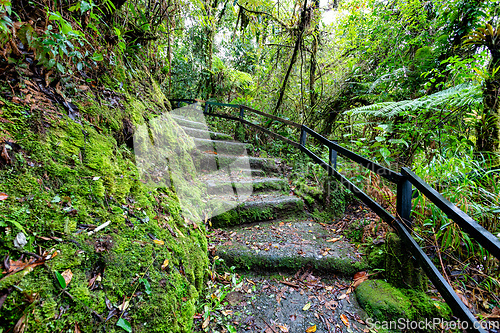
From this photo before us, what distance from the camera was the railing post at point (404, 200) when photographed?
1.90 metres

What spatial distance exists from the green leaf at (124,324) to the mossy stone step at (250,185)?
87.3 inches

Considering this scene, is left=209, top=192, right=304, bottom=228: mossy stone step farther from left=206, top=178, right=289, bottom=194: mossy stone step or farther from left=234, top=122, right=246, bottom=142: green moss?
left=234, top=122, right=246, bottom=142: green moss

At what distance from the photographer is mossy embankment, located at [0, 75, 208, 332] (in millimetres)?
900

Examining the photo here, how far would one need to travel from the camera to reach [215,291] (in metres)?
1.89

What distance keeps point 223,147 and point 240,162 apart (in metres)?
0.69

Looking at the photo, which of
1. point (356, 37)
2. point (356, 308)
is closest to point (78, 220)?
point (356, 308)

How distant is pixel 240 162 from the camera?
4.34 m

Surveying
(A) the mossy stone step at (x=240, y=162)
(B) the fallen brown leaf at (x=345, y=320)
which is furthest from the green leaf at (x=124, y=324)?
(A) the mossy stone step at (x=240, y=162)

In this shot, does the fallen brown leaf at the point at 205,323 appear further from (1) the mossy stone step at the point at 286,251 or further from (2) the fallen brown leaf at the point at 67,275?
(2) the fallen brown leaf at the point at 67,275

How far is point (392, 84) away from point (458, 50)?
103cm

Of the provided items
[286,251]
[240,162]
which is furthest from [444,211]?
[240,162]

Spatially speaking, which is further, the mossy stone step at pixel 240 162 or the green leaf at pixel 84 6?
the mossy stone step at pixel 240 162

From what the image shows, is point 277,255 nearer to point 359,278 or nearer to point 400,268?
point 359,278

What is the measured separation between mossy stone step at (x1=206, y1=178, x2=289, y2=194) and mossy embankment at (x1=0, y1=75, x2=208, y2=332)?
1.27 meters
